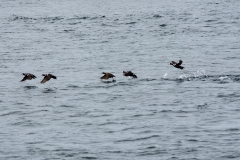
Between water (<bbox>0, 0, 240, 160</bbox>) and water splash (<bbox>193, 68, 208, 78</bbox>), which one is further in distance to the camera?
water splash (<bbox>193, 68, 208, 78</bbox>)

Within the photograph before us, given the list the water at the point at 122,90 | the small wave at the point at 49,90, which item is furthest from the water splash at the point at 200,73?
the small wave at the point at 49,90

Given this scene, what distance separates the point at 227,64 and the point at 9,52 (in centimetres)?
1310

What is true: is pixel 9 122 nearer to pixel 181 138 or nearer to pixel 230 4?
pixel 181 138

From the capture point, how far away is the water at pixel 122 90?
20.4 meters

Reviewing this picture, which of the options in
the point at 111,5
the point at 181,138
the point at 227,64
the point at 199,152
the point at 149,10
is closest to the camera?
the point at 199,152

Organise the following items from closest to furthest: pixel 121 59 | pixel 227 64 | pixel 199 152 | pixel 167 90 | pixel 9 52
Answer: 1. pixel 199 152
2. pixel 167 90
3. pixel 227 64
4. pixel 121 59
5. pixel 9 52

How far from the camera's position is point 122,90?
91.6 feet

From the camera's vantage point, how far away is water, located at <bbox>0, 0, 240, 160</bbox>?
802 inches

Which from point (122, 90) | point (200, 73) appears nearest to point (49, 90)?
point (122, 90)

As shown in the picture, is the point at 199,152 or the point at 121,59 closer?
the point at 199,152

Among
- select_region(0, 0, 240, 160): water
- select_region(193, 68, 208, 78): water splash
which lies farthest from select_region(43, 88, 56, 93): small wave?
select_region(193, 68, 208, 78): water splash

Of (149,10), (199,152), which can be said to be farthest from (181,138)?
(149,10)

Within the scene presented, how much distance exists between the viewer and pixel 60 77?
31016 mm

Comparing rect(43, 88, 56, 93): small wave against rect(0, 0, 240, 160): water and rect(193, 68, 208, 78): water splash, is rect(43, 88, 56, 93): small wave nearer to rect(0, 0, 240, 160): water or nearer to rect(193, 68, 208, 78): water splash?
rect(0, 0, 240, 160): water
